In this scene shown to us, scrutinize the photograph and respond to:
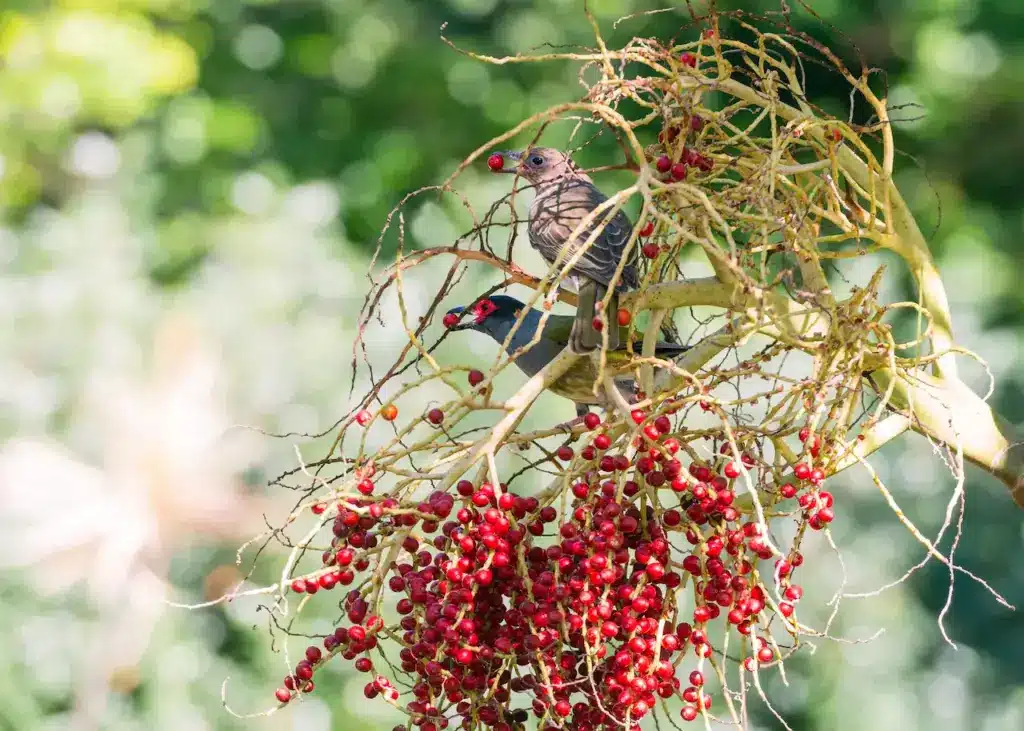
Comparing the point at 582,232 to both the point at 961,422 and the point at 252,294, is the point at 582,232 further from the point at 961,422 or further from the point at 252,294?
the point at 252,294

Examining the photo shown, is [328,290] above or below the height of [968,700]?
above

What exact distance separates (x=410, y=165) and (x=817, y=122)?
3307 mm

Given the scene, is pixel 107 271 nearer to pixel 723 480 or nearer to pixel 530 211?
pixel 530 211

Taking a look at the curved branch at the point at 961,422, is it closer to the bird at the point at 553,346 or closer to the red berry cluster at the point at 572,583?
the red berry cluster at the point at 572,583

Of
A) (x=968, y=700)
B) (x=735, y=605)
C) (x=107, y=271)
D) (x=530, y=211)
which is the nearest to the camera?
(x=735, y=605)

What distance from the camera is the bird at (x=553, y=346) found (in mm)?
1277

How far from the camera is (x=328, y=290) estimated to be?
438cm

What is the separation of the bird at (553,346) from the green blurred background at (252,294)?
195 centimetres

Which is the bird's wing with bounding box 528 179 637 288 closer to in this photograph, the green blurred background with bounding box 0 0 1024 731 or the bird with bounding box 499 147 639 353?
the bird with bounding box 499 147 639 353

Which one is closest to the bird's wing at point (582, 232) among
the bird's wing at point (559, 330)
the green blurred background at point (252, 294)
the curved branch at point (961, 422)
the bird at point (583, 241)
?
the bird at point (583, 241)

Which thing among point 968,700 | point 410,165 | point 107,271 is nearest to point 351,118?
point 410,165

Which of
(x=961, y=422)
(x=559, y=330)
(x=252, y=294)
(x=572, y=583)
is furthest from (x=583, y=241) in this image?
(x=252, y=294)

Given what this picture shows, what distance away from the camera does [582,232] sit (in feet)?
4.91

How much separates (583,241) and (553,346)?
0.86 feet
